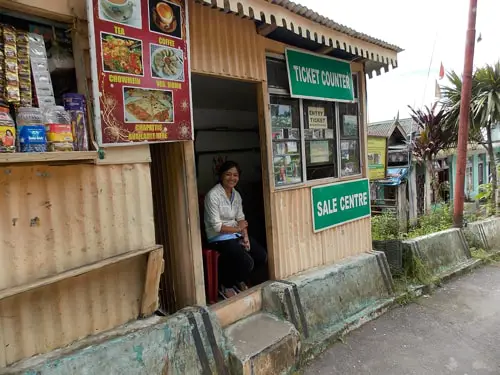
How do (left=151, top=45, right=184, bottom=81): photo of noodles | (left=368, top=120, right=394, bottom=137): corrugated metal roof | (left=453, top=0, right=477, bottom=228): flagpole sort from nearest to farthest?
(left=151, top=45, right=184, bottom=81): photo of noodles, (left=453, top=0, right=477, bottom=228): flagpole, (left=368, top=120, right=394, bottom=137): corrugated metal roof

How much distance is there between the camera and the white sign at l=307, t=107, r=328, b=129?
437cm

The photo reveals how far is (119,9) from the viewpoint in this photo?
2.47 meters

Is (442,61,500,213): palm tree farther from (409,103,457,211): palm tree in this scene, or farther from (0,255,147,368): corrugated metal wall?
(0,255,147,368): corrugated metal wall

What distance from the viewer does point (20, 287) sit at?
6.81 feet

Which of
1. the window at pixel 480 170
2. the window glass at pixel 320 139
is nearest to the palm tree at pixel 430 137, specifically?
the window glass at pixel 320 139

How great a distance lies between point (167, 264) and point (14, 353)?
143cm

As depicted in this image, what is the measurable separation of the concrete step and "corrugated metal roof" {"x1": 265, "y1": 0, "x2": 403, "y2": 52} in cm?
290

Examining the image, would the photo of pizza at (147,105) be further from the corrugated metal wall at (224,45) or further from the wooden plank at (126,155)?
the corrugated metal wall at (224,45)

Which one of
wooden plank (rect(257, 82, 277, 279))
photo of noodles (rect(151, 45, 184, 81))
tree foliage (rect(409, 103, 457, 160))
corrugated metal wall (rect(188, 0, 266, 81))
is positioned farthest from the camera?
tree foliage (rect(409, 103, 457, 160))

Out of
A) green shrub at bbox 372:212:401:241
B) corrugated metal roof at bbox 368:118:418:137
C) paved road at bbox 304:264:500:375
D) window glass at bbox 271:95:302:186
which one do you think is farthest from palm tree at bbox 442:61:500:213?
window glass at bbox 271:95:302:186

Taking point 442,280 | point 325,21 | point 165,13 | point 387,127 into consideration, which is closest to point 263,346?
point 165,13

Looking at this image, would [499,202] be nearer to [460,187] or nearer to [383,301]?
[460,187]

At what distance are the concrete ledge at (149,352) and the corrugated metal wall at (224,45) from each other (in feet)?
6.79

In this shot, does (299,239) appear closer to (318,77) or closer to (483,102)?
(318,77)
